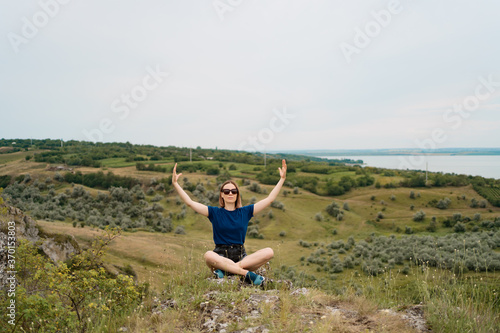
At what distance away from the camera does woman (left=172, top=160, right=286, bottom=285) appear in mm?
5570

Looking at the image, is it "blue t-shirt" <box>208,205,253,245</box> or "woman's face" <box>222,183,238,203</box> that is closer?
"blue t-shirt" <box>208,205,253,245</box>

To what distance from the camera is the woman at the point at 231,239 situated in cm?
557

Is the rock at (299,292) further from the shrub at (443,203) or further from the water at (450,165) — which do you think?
the shrub at (443,203)

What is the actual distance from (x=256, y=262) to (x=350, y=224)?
147ft

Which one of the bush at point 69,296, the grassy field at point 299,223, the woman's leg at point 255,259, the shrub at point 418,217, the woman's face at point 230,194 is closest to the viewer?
the bush at point 69,296

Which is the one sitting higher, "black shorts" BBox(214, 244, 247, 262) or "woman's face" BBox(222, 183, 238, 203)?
"woman's face" BBox(222, 183, 238, 203)

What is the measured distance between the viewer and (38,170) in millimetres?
62562

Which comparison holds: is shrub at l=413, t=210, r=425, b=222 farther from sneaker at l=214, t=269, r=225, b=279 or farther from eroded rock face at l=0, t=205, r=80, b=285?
sneaker at l=214, t=269, r=225, b=279

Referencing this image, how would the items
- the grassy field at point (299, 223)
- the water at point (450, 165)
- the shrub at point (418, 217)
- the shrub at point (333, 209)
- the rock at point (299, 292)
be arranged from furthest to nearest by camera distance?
1. the shrub at point (333, 209)
2. the shrub at point (418, 217)
3. the water at point (450, 165)
4. the grassy field at point (299, 223)
5. the rock at point (299, 292)

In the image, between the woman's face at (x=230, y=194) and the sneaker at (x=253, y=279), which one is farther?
the woman's face at (x=230, y=194)

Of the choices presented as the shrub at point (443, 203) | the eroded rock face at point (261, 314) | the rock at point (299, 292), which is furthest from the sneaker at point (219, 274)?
the shrub at point (443, 203)

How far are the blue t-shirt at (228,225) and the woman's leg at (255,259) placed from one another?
1.21 ft

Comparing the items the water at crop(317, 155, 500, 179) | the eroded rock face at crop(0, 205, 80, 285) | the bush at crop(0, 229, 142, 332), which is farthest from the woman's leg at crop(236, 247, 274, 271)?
the water at crop(317, 155, 500, 179)

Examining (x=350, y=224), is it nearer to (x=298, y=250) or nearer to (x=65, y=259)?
(x=298, y=250)
